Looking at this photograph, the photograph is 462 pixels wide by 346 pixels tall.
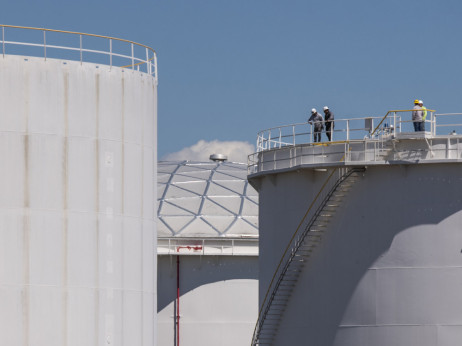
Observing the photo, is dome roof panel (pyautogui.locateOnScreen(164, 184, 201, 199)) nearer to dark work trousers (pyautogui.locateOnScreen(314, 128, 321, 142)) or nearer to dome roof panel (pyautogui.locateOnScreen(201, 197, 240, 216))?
dome roof panel (pyautogui.locateOnScreen(201, 197, 240, 216))

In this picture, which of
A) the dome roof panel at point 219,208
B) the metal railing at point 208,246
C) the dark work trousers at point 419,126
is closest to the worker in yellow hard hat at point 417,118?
the dark work trousers at point 419,126

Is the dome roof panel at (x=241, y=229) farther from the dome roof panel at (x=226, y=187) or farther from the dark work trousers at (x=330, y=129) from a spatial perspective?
the dark work trousers at (x=330, y=129)

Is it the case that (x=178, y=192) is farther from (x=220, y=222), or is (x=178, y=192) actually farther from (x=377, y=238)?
(x=377, y=238)

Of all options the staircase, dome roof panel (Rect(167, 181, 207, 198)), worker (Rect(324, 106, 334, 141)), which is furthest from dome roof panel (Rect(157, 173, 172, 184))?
worker (Rect(324, 106, 334, 141))

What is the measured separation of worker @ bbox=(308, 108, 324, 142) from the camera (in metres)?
45.1

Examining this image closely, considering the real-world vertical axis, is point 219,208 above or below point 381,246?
above

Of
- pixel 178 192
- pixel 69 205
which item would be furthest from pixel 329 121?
pixel 178 192

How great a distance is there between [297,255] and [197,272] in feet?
64.1

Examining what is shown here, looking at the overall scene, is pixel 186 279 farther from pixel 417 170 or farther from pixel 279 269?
pixel 417 170

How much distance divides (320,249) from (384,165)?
12.7 feet

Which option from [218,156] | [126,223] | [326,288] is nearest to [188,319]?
[218,156]

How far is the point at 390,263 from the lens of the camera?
41.7 metres

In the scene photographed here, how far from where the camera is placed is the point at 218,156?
257 feet

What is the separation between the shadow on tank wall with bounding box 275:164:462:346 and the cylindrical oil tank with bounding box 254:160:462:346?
0.03 m
